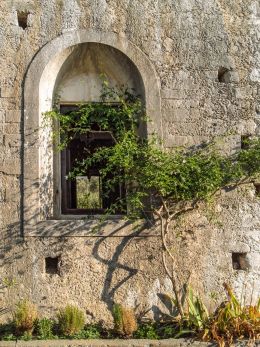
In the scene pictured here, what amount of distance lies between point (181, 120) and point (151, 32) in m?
1.41

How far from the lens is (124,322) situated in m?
5.38

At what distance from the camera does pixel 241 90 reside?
22.4 feet

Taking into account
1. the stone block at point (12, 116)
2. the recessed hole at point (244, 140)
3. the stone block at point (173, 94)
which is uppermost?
the stone block at point (173, 94)

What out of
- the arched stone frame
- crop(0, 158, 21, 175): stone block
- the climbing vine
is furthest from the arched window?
crop(0, 158, 21, 175): stone block

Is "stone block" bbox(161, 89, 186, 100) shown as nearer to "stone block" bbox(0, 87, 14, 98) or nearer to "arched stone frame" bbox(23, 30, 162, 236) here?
"arched stone frame" bbox(23, 30, 162, 236)

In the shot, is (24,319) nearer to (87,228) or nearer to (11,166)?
(87,228)

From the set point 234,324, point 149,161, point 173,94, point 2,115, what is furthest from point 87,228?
point 173,94

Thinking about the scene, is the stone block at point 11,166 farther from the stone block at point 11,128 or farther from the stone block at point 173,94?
the stone block at point 173,94

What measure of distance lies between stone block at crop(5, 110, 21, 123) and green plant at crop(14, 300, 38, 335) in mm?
2429

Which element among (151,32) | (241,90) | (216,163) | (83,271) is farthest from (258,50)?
(83,271)

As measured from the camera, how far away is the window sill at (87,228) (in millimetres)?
5961

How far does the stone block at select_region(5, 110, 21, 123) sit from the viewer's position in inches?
249

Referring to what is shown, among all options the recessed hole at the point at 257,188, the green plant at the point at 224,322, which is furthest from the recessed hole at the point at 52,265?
the recessed hole at the point at 257,188

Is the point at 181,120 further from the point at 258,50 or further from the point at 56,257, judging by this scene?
the point at 56,257
